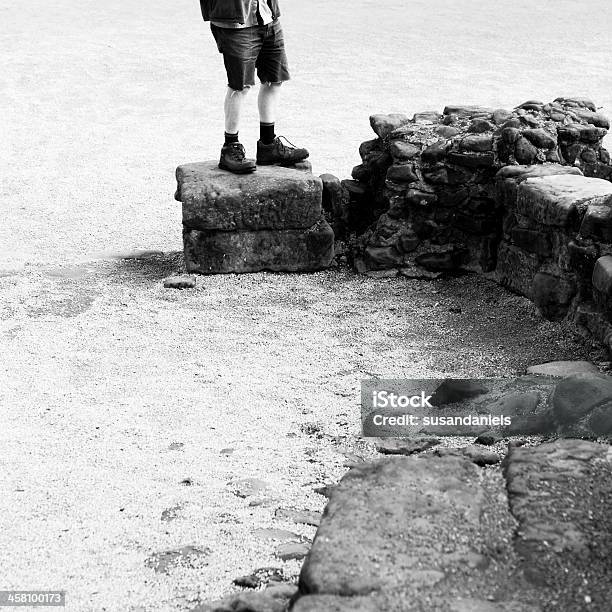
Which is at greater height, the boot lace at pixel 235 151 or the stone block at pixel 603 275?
the boot lace at pixel 235 151

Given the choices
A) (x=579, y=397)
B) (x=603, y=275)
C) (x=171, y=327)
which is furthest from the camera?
(x=171, y=327)

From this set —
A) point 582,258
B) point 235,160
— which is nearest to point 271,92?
point 235,160

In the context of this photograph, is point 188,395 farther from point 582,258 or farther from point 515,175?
point 515,175

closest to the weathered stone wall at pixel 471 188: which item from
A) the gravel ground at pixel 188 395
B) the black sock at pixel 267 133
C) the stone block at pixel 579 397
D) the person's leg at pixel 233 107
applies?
the gravel ground at pixel 188 395

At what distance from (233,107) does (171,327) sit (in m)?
1.56

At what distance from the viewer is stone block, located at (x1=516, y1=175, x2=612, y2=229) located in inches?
207

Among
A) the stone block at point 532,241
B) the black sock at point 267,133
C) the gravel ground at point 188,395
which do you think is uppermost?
the black sock at point 267,133

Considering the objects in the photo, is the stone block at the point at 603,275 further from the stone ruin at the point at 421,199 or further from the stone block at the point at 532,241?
the stone ruin at the point at 421,199

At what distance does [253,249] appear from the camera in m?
6.40

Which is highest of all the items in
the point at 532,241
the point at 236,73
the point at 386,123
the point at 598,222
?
the point at 236,73

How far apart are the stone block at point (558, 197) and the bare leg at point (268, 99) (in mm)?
1731

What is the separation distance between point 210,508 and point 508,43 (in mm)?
10187

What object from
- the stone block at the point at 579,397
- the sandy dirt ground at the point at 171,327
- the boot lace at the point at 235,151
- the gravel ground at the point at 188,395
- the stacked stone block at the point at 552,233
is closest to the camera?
the gravel ground at the point at 188,395

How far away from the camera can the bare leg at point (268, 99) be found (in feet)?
21.4
